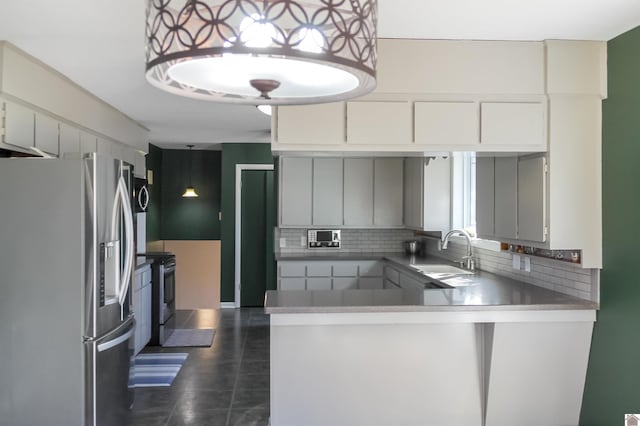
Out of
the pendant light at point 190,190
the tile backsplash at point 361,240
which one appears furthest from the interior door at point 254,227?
the tile backsplash at point 361,240

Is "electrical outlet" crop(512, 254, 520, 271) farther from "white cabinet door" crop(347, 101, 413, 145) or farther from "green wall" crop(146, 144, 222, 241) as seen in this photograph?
"green wall" crop(146, 144, 222, 241)

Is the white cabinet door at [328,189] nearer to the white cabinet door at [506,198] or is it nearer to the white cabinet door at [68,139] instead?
the white cabinet door at [506,198]

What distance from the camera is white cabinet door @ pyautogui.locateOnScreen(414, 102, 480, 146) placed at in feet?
10.1

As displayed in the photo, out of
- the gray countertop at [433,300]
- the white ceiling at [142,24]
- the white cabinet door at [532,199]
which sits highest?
the white ceiling at [142,24]

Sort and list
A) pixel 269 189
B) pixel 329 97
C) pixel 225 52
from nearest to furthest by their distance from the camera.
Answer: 1. pixel 225 52
2. pixel 329 97
3. pixel 269 189

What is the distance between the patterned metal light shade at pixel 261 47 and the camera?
1.13 meters

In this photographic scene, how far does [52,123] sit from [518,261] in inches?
140

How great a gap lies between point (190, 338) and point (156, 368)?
1106mm

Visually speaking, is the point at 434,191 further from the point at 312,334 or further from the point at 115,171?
the point at 115,171

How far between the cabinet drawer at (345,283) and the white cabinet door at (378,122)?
9.43ft

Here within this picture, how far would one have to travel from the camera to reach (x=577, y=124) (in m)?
3.06

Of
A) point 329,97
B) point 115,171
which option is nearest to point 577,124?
point 329,97

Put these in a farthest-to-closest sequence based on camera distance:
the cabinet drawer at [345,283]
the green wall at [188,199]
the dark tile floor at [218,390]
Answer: the green wall at [188,199] < the cabinet drawer at [345,283] < the dark tile floor at [218,390]

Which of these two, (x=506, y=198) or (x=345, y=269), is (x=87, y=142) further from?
(x=506, y=198)
